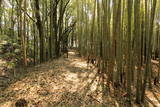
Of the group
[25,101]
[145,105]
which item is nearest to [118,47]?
[145,105]

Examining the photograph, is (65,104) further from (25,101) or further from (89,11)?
(89,11)

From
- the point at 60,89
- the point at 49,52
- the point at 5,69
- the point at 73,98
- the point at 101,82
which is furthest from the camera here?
the point at 49,52

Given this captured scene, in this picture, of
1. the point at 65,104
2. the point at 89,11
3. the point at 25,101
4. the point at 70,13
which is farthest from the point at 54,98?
the point at 70,13

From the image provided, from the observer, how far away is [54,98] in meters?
3.15

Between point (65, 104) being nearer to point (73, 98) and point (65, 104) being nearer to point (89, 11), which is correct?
point (73, 98)

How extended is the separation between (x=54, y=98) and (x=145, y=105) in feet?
6.60

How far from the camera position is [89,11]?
817cm

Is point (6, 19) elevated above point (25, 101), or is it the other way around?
point (6, 19)

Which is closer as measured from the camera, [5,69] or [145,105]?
[145,105]

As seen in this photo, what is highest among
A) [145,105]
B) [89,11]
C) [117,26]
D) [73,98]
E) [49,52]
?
[89,11]

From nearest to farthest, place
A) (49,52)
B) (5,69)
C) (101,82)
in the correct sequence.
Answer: (101,82)
(5,69)
(49,52)

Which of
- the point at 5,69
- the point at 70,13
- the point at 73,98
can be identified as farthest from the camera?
the point at 70,13

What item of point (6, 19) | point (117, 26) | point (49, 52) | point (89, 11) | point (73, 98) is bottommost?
point (73, 98)

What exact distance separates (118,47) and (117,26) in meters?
0.55
